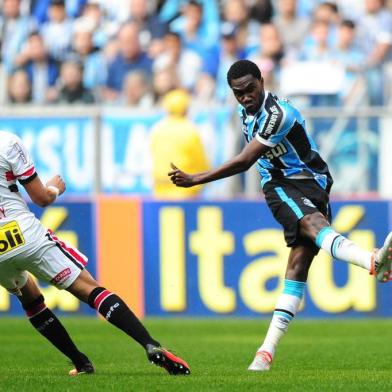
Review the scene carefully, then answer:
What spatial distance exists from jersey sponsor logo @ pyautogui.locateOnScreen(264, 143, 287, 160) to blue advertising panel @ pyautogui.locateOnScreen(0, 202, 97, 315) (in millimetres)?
7077

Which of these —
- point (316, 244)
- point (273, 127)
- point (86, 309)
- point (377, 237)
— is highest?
point (273, 127)

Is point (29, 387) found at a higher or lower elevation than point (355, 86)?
lower

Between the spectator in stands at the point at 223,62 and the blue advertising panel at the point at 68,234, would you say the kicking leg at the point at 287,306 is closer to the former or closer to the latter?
the blue advertising panel at the point at 68,234

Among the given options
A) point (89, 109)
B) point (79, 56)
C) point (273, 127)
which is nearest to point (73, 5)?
point (79, 56)

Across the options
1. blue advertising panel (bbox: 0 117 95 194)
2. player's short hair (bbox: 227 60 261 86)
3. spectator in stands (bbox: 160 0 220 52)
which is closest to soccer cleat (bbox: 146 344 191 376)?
player's short hair (bbox: 227 60 261 86)

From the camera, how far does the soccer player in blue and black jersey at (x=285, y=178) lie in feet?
26.7

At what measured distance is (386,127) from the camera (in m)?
14.0

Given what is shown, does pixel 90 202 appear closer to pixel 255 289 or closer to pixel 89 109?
pixel 89 109

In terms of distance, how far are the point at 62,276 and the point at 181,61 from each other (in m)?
10.1

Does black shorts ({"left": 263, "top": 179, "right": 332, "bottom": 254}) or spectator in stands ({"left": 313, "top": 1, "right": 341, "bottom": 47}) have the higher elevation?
spectator in stands ({"left": 313, "top": 1, "right": 341, "bottom": 47})

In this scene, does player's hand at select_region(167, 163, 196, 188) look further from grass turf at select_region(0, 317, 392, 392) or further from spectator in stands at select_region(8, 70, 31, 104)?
spectator in stands at select_region(8, 70, 31, 104)

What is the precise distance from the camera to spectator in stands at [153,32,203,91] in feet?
56.1

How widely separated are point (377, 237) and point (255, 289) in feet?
5.60

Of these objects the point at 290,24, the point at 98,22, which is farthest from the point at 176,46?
the point at 98,22
